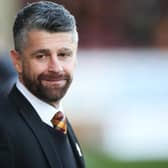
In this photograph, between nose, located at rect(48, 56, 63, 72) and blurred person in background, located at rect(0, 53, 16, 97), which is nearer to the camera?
nose, located at rect(48, 56, 63, 72)

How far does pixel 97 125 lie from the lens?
497 inches

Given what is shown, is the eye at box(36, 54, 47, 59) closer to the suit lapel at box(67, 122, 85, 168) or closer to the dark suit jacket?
the dark suit jacket

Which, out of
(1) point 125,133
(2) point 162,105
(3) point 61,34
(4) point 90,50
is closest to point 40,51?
(3) point 61,34

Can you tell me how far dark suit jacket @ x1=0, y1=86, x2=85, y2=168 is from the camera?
371 centimetres

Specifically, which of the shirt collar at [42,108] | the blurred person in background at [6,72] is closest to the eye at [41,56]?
the shirt collar at [42,108]

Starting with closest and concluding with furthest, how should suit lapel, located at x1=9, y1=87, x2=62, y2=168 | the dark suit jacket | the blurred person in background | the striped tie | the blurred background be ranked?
the dark suit jacket → suit lapel, located at x1=9, y1=87, x2=62, y2=168 → the striped tie → the blurred person in background → the blurred background

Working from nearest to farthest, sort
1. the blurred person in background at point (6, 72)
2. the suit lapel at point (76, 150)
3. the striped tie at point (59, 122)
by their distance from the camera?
the striped tie at point (59, 122), the suit lapel at point (76, 150), the blurred person in background at point (6, 72)

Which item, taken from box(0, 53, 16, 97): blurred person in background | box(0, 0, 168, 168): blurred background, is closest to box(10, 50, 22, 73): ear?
box(0, 53, 16, 97): blurred person in background

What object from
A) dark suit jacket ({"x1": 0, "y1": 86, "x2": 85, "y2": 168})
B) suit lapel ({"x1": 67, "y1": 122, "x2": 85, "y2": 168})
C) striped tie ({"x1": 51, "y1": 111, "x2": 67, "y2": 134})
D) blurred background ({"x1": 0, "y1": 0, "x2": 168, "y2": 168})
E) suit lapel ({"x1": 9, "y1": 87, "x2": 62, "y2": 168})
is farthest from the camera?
blurred background ({"x1": 0, "y1": 0, "x2": 168, "y2": 168})

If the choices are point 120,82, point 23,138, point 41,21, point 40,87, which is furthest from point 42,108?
point 120,82

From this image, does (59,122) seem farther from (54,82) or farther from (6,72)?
(6,72)

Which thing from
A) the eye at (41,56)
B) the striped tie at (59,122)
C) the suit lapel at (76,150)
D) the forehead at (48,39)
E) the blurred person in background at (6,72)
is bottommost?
the blurred person in background at (6,72)

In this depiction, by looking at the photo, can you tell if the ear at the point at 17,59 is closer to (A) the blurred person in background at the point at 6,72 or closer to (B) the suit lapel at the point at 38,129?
(B) the suit lapel at the point at 38,129

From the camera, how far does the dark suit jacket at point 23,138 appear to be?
Result: 371 centimetres
